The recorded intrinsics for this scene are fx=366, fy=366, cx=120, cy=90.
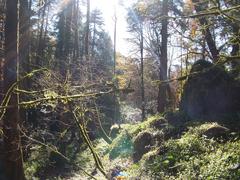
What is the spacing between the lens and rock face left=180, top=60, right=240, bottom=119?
14625 mm

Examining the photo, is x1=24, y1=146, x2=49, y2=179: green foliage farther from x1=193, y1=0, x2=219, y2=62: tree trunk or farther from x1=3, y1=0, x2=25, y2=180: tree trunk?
x1=193, y1=0, x2=219, y2=62: tree trunk

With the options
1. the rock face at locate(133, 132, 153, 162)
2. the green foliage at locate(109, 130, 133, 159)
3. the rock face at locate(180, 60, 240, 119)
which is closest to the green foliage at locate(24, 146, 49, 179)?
the green foliage at locate(109, 130, 133, 159)

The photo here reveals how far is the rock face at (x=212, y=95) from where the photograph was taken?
14625 millimetres

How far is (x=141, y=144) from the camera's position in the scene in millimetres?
14758

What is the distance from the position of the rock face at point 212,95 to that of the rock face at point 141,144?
2.19 metres

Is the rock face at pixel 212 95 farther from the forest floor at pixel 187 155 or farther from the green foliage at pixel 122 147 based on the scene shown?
the green foliage at pixel 122 147

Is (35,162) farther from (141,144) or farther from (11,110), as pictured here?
(11,110)

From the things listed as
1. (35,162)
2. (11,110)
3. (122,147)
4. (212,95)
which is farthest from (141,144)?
(11,110)

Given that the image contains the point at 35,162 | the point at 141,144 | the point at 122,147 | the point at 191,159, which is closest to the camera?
the point at 191,159

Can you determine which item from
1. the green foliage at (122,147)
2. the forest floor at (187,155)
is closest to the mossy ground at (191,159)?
the forest floor at (187,155)

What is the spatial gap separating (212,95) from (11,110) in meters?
8.78

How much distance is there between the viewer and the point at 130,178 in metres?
11.2

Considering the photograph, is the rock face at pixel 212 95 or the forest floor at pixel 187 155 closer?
the forest floor at pixel 187 155

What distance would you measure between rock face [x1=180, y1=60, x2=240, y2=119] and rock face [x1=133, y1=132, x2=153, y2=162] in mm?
2193
